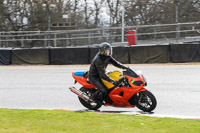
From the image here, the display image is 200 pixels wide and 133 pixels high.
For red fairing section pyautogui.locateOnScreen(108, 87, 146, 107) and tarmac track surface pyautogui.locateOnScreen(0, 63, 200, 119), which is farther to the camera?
tarmac track surface pyautogui.locateOnScreen(0, 63, 200, 119)

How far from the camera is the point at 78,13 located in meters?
28.2

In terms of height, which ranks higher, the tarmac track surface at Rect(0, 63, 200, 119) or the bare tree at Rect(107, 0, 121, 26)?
the bare tree at Rect(107, 0, 121, 26)

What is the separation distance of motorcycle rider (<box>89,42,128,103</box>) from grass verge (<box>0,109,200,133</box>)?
882 mm

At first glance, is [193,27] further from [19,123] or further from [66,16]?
[19,123]

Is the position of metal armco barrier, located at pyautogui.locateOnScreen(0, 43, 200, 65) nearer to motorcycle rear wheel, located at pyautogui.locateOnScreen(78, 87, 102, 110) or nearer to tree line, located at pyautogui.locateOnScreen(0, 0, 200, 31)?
tree line, located at pyautogui.locateOnScreen(0, 0, 200, 31)

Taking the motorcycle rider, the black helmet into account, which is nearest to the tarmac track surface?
the motorcycle rider

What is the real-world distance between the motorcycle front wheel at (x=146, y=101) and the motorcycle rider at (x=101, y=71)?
0.57m

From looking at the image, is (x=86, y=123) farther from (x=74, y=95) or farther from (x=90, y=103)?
(x=74, y=95)

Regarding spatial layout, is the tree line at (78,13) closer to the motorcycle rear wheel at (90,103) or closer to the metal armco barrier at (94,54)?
the metal armco barrier at (94,54)

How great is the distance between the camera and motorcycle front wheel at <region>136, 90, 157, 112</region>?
24.0 feet

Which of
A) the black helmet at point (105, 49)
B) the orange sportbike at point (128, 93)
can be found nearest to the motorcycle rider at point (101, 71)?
the black helmet at point (105, 49)

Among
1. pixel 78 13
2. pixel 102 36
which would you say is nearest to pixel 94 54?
pixel 102 36

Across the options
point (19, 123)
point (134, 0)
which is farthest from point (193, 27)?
point (19, 123)

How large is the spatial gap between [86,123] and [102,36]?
1691 centimetres
